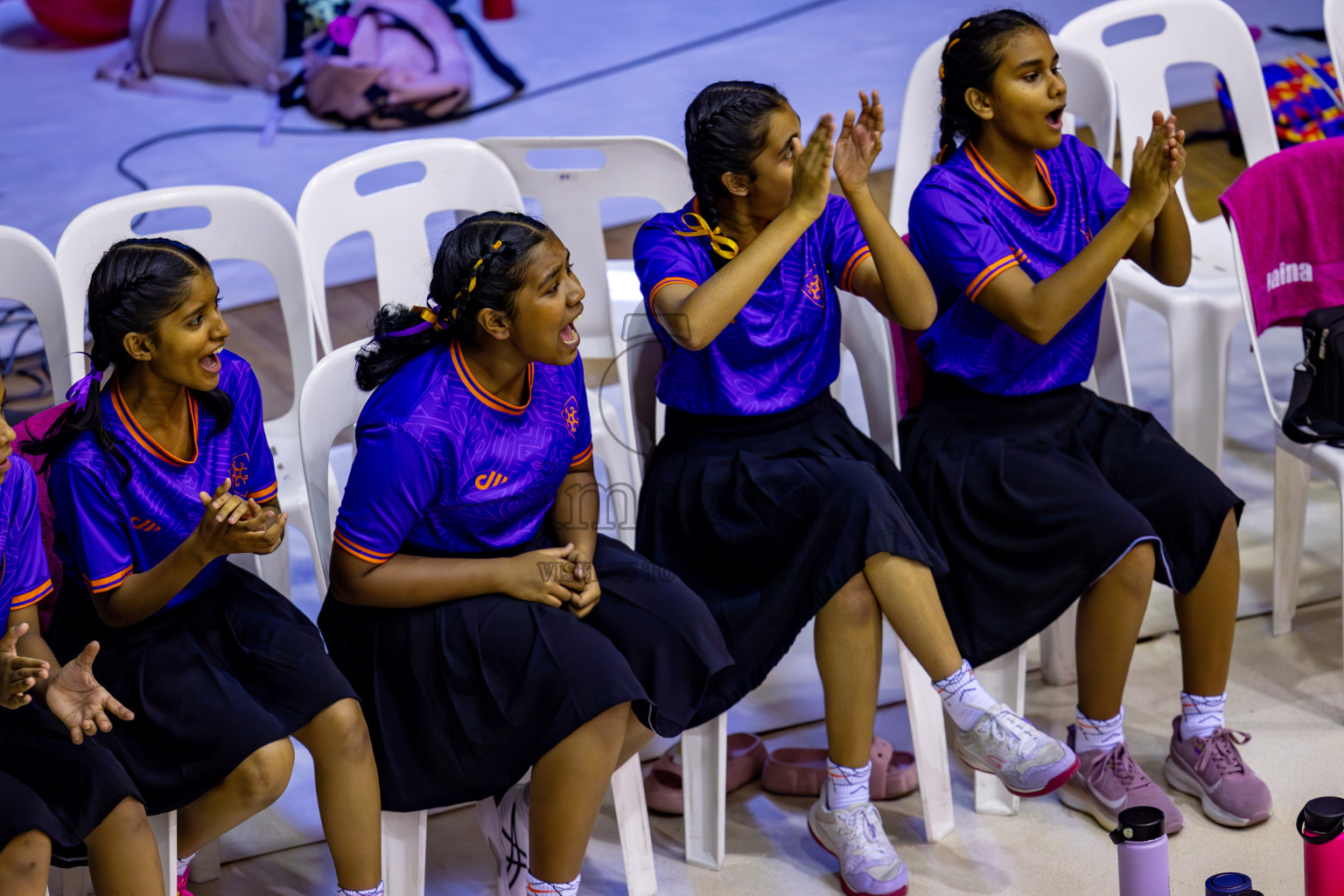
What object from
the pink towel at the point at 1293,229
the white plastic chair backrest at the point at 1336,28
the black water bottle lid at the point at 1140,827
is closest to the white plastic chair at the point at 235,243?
the black water bottle lid at the point at 1140,827

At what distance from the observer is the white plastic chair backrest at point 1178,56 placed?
2848 millimetres

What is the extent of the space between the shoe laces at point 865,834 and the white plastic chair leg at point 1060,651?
623 millimetres

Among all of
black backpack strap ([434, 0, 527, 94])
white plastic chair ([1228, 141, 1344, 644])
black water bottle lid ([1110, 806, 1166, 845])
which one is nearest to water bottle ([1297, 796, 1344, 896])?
black water bottle lid ([1110, 806, 1166, 845])

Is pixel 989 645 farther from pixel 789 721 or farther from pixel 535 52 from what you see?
pixel 535 52

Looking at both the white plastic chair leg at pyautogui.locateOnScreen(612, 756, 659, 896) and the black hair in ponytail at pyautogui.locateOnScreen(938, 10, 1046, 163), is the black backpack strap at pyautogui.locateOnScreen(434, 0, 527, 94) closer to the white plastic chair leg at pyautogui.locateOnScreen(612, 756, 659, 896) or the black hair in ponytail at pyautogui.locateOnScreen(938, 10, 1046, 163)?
the black hair in ponytail at pyautogui.locateOnScreen(938, 10, 1046, 163)

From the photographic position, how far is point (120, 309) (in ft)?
5.67

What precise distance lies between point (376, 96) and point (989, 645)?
4.28m

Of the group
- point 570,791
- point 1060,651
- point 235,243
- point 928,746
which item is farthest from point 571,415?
point 1060,651

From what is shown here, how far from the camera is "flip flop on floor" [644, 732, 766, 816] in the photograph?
85.9 inches

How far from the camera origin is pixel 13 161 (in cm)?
531

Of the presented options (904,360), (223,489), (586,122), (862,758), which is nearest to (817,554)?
(862,758)

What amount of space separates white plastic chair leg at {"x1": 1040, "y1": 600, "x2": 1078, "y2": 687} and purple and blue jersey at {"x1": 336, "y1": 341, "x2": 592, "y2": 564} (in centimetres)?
100

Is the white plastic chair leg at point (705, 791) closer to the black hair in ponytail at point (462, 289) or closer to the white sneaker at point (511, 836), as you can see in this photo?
the white sneaker at point (511, 836)

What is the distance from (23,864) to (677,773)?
993 mm
